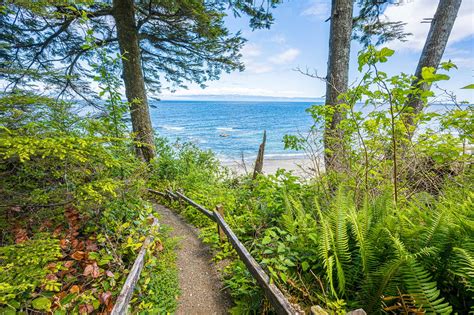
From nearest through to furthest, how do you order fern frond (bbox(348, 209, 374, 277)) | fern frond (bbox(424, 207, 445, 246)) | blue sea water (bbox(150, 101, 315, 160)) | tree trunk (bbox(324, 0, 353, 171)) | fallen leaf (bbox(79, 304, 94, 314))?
fern frond (bbox(424, 207, 445, 246)) < fern frond (bbox(348, 209, 374, 277)) < fallen leaf (bbox(79, 304, 94, 314)) < tree trunk (bbox(324, 0, 353, 171)) < blue sea water (bbox(150, 101, 315, 160))

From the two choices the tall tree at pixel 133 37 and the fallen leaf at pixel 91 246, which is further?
the tall tree at pixel 133 37

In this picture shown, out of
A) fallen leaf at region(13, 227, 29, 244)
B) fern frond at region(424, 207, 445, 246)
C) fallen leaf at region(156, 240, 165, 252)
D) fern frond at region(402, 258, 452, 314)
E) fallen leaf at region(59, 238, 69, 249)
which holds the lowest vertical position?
fallen leaf at region(156, 240, 165, 252)

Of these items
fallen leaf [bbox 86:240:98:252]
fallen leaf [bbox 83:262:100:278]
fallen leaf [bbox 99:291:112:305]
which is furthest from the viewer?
fallen leaf [bbox 86:240:98:252]

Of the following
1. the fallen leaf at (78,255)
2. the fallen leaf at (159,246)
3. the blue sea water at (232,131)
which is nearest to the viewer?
the fallen leaf at (78,255)

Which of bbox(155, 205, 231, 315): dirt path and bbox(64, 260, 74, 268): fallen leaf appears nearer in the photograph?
bbox(64, 260, 74, 268): fallen leaf

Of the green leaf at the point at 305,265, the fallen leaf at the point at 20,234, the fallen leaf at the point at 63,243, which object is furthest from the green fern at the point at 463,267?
the fallen leaf at the point at 20,234

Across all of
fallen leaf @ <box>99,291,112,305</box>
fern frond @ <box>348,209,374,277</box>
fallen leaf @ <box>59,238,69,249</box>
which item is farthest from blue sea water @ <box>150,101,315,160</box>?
fallen leaf @ <box>59,238,69,249</box>

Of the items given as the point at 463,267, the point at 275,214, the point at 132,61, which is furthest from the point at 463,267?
the point at 132,61

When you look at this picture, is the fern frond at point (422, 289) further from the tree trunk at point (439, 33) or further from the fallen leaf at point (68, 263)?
the tree trunk at point (439, 33)

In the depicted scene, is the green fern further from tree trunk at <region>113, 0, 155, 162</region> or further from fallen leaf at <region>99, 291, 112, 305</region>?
tree trunk at <region>113, 0, 155, 162</region>

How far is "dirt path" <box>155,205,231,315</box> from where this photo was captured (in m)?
2.67

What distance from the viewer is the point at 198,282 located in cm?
311

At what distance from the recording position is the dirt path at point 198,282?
2670 mm

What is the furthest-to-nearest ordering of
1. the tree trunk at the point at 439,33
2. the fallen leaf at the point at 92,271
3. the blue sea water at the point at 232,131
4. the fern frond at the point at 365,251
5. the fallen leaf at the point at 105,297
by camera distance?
the blue sea water at the point at 232,131 < the tree trunk at the point at 439,33 < the fallen leaf at the point at 92,271 < the fallen leaf at the point at 105,297 < the fern frond at the point at 365,251
